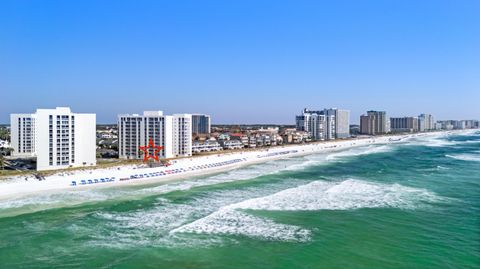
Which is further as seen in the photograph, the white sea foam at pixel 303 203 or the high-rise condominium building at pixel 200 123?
the high-rise condominium building at pixel 200 123

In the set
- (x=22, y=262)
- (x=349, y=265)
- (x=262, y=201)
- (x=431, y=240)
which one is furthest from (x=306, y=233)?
(x=22, y=262)

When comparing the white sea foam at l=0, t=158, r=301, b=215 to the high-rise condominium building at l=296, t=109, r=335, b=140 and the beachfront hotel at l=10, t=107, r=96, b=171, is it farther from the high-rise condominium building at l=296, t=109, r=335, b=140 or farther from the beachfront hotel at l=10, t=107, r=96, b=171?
the high-rise condominium building at l=296, t=109, r=335, b=140

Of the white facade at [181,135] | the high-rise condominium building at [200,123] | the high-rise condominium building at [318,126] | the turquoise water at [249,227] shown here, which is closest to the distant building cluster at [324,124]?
the high-rise condominium building at [318,126]

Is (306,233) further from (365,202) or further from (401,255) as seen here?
(365,202)

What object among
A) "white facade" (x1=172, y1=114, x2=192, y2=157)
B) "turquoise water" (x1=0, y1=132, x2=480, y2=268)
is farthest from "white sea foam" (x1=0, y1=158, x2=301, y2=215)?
"white facade" (x1=172, y1=114, x2=192, y2=157)

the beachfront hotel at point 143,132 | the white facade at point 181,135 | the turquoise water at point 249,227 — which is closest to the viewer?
the turquoise water at point 249,227

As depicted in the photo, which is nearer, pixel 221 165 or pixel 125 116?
pixel 221 165

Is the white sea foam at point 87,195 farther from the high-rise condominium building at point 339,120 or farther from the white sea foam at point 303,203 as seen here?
the high-rise condominium building at point 339,120
